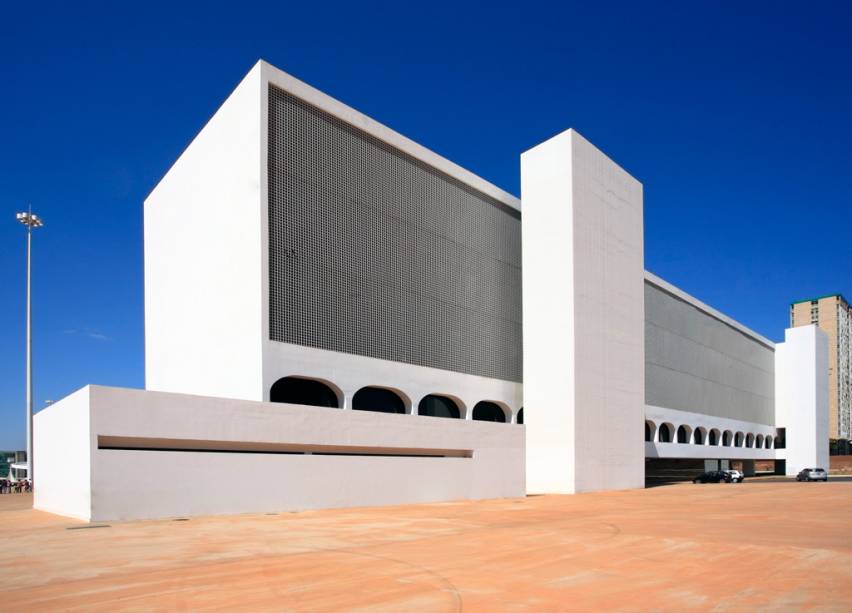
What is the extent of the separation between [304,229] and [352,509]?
11.4m

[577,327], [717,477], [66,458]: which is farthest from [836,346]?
[66,458]

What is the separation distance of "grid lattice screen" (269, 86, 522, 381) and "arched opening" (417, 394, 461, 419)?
1786mm

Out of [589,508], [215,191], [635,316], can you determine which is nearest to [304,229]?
[215,191]

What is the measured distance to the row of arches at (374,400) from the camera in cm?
2738

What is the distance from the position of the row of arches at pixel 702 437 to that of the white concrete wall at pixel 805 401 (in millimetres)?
2632

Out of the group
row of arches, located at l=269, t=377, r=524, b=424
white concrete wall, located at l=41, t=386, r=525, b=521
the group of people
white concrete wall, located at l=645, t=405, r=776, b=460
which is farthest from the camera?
white concrete wall, located at l=645, t=405, r=776, b=460

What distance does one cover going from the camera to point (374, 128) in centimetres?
3127

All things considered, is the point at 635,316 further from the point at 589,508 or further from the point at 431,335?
the point at 589,508

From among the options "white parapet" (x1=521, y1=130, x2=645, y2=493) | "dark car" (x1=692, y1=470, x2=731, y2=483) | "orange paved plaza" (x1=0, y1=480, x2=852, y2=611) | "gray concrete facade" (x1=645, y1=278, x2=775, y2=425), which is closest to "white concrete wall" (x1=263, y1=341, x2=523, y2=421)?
"white parapet" (x1=521, y1=130, x2=645, y2=493)

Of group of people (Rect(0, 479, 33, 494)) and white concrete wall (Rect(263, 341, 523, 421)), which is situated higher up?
Answer: white concrete wall (Rect(263, 341, 523, 421))

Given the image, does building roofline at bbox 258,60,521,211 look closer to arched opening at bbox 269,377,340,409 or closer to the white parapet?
the white parapet

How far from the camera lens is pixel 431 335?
33.2m

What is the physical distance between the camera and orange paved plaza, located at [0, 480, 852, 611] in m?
7.93

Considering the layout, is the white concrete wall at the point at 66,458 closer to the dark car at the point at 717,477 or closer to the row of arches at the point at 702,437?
the row of arches at the point at 702,437
